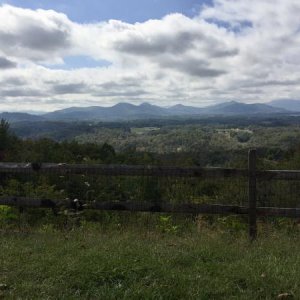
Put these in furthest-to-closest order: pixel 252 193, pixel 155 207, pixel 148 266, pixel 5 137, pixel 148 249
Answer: pixel 5 137 → pixel 155 207 → pixel 252 193 → pixel 148 249 → pixel 148 266

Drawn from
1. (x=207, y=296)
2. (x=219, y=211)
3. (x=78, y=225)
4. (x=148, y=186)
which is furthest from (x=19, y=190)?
(x=207, y=296)

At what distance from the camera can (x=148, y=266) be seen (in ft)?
17.0

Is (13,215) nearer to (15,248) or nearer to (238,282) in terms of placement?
(15,248)

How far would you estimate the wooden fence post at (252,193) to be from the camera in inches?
269

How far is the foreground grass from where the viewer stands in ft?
14.9

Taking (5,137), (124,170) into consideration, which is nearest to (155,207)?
(124,170)

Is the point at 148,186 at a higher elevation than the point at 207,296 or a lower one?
higher

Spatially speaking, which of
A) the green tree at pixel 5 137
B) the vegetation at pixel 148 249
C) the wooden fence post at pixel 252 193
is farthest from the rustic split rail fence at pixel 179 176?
the green tree at pixel 5 137

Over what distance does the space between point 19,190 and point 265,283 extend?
20.1ft

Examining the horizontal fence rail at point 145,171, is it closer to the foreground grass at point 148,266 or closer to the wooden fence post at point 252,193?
the wooden fence post at point 252,193

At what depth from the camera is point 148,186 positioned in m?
7.86

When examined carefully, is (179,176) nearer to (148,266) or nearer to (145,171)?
(145,171)

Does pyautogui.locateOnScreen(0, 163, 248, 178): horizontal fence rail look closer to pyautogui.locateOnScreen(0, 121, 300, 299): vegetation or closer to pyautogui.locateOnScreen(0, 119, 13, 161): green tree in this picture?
pyautogui.locateOnScreen(0, 121, 300, 299): vegetation

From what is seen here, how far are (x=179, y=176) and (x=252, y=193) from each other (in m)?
1.15
